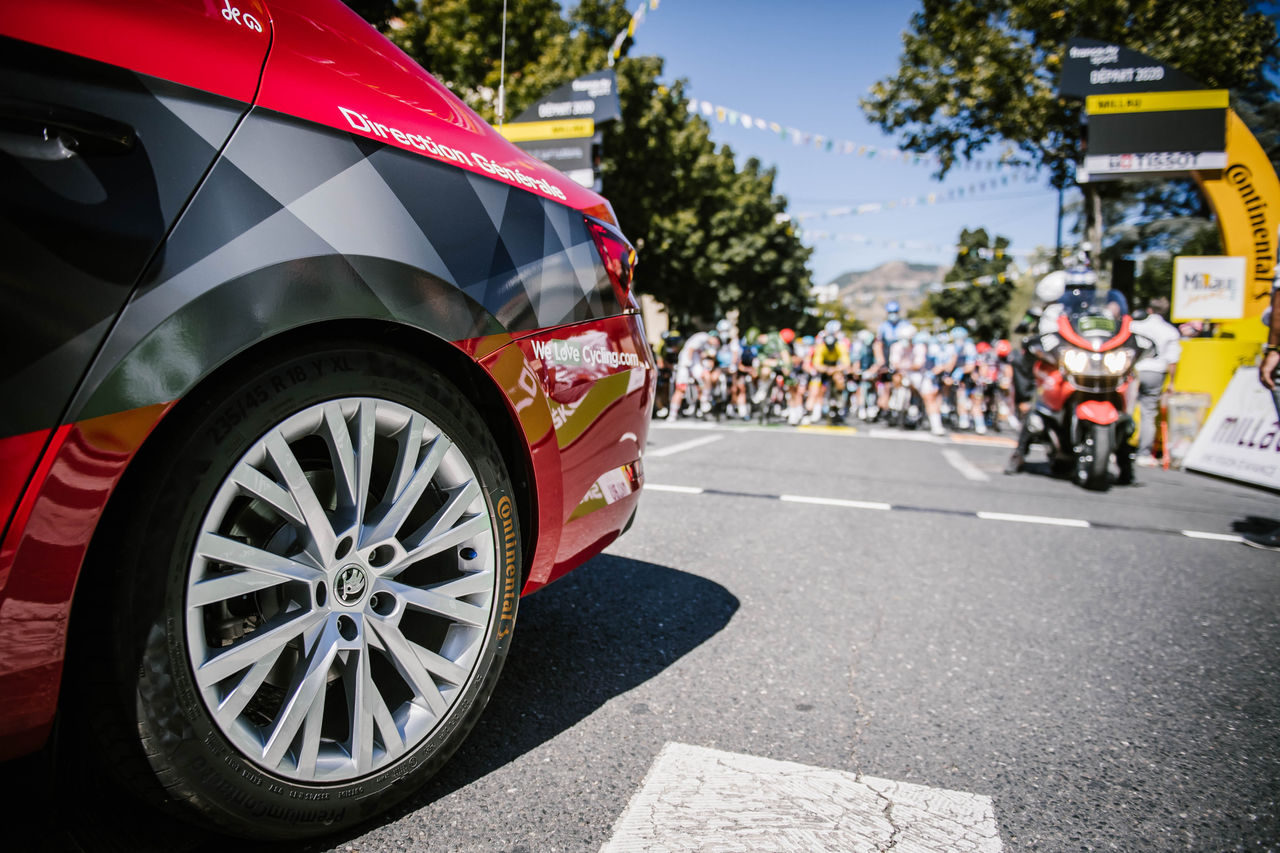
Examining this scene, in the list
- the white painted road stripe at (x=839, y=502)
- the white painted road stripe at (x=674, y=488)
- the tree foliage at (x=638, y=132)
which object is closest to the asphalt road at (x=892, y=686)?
the white painted road stripe at (x=839, y=502)

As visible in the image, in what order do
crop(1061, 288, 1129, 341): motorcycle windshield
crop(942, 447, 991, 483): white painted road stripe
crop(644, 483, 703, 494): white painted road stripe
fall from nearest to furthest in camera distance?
crop(644, 483, 703, 494): white painted road stripe → crop(1061, 288, 1129, 341): motorcycle windshield → crop(942, 447, 991, 483): white painted road stripe

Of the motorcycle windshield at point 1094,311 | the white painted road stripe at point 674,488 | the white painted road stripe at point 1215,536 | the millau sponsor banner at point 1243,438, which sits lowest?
the white painted road stripe at point 1215,536

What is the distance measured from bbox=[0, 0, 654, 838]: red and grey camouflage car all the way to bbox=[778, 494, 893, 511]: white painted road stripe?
397cm

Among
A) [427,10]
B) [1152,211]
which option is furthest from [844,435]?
[427,10]

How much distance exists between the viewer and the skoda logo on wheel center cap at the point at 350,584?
139cm

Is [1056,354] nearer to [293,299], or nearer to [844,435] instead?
[844,435]

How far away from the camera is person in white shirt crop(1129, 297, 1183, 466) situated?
30.7 feet

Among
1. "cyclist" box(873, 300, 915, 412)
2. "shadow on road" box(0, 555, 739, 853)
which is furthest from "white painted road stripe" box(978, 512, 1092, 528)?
"cyclist" box(873, 300, 915, 412)

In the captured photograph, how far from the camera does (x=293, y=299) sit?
127 cm

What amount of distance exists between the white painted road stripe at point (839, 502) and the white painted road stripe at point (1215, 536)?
1869mm

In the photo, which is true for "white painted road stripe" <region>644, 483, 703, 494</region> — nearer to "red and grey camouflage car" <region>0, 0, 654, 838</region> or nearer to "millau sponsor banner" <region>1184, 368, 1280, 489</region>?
"millau sponsor banner" <region>1184, 368, 1280, 489</region>

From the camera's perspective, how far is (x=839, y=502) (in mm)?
5594

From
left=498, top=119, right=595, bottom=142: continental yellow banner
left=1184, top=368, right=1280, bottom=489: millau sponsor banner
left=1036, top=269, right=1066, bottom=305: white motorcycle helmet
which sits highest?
left=498, top=119, right=595, bottom=142: continental yellow banner

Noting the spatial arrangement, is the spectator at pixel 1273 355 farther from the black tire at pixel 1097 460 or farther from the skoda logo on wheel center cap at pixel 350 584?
the skoda logo on wheel center cap at pixel 350 584
